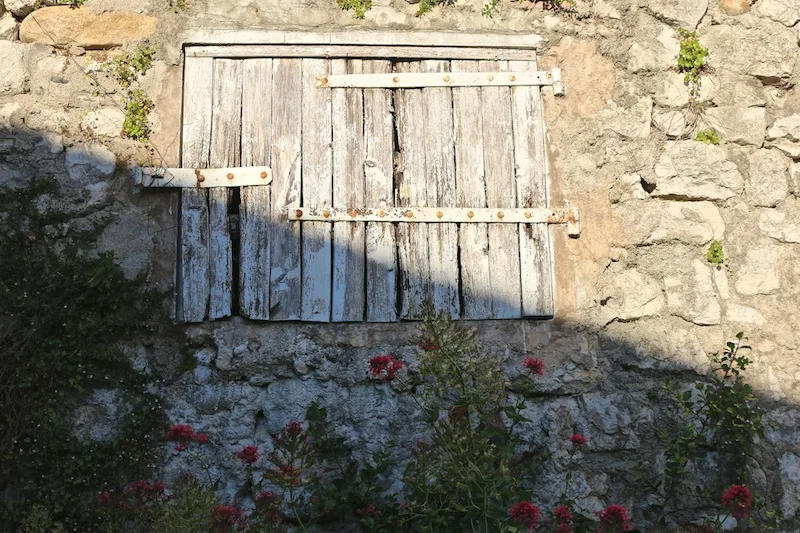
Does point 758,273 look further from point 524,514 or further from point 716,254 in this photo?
point 524,514

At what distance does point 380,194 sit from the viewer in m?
3.74

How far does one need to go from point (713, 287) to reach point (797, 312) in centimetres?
39

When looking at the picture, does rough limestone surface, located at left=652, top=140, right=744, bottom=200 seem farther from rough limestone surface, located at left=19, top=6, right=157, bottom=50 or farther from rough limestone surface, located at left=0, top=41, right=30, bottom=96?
rough limestone surface, located at left=0, top=41, right=30, bottom=96

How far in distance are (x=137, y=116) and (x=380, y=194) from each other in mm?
1092

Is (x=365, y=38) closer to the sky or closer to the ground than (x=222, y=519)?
closer to the sky

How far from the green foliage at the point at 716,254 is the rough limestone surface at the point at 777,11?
1.17 metres

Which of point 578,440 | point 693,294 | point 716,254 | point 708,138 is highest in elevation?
point 708,138

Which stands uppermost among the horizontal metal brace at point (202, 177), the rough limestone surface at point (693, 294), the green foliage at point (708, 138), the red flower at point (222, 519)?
the green foliage at point (708, 138)

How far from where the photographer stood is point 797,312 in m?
3.84

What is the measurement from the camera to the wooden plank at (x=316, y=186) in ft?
11.9

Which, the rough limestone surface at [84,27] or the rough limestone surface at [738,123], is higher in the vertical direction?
the rough limestone surface at [84,27]

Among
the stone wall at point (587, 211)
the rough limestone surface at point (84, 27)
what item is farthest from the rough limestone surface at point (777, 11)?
the rough limestone surface at point (84, 27)

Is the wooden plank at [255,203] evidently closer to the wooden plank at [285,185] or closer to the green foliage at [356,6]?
the wooden plank at [285,185]

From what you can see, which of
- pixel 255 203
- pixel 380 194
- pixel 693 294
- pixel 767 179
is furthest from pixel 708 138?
pixel 255 203
